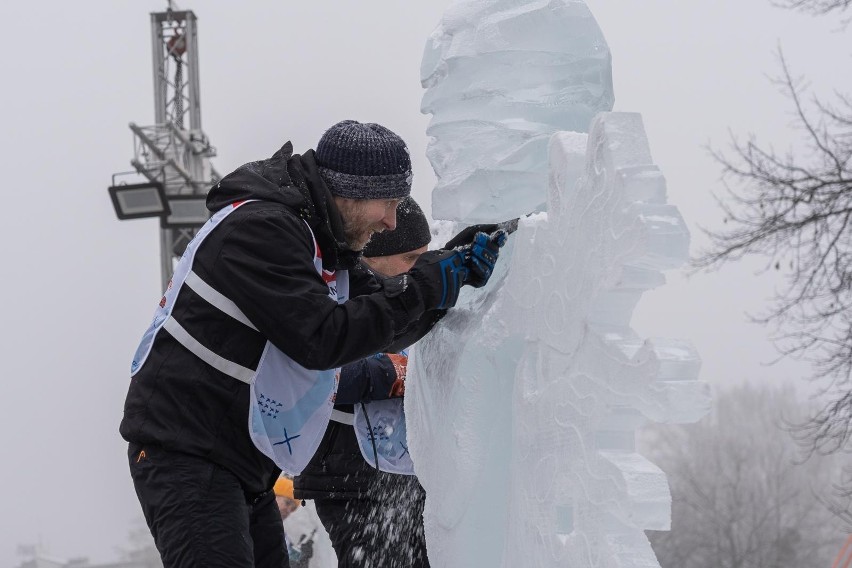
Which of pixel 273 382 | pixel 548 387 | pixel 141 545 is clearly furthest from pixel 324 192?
pixel 141 545

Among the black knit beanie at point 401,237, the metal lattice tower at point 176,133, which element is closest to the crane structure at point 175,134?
the metal lattice tower at point 176,133

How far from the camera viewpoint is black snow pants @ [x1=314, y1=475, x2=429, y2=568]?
316cm

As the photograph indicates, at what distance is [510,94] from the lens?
264cm

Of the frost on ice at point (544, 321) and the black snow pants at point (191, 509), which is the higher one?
the frost on ice at point (544, 321)

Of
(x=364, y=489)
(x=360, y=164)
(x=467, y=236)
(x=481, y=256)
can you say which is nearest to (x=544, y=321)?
(x=481, y=256)

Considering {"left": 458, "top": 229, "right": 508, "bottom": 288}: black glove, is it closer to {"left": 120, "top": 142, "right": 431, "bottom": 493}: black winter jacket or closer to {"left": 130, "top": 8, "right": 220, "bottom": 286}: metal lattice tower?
{"left": 120, "top": 142, "right": 431, "bottom": 493}: black winter jacket

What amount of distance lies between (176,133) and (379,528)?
18.0 ft

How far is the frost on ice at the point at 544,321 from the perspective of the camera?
199cm

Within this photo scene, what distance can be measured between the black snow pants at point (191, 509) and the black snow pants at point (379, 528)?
33.6 inches

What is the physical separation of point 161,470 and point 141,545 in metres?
14.0

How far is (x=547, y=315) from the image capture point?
2.38m

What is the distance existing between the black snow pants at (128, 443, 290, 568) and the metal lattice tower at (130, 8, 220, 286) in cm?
558

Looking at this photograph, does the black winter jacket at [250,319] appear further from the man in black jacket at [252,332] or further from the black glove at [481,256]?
the black glove at [481,256]

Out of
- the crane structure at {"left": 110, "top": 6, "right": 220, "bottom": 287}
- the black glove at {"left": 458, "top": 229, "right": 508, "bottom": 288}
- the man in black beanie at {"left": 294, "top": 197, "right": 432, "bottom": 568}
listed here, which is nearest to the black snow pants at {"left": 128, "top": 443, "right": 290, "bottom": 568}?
the black glove at {"left": 458, "top": 229, "right": 508, "bottom": 288}
